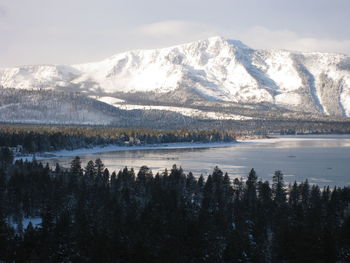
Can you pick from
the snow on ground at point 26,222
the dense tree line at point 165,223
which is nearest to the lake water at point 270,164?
the dense tree line at point 165,223

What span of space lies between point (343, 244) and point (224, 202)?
1006 inches

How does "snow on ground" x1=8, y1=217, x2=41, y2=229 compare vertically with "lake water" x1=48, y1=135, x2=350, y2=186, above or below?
below

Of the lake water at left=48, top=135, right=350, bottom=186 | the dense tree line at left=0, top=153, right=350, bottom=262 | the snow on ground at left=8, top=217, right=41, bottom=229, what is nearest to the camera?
the dense tree line at left=0, top=153, right=350, bottom=262

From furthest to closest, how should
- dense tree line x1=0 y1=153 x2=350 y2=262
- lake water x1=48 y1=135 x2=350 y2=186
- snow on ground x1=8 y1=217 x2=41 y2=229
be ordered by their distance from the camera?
1. lake water x1=48 y1=135 x2=350 y2=186
2. snow on ground x1=8 y1=217 x2=41 y2=229
3. dense tree line x1=0 y1=153 x2=350 y2=262

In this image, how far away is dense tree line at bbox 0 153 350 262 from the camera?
53000 millimetres

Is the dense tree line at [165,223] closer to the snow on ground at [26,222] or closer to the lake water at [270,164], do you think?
the snow on ground at [26,222]

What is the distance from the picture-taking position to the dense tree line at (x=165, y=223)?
174 ft

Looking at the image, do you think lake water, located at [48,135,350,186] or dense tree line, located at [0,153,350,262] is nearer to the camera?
dense tree line, located at [0,153,350,262]

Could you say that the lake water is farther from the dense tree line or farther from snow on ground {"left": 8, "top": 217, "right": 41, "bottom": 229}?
snow on ground {"left": 8, "top": 217, "right": 41, "bottom": 229}

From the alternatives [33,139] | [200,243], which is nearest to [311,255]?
[200,243]

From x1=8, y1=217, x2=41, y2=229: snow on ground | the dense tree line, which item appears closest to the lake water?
the dense tree line

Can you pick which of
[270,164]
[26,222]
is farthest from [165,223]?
[270,164]

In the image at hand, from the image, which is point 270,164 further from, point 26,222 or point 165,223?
point 26,222

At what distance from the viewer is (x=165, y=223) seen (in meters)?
63.9
